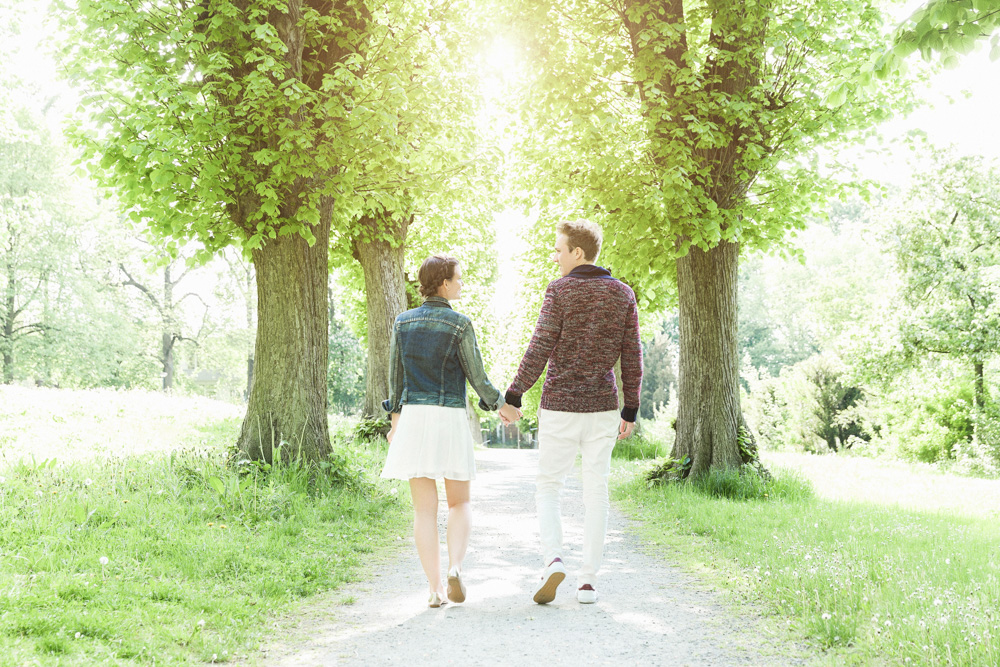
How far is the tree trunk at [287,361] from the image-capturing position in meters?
8.60

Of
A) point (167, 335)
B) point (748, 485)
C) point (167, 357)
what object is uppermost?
point (167, 335)

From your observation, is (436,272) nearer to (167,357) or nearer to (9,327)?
(9,327)

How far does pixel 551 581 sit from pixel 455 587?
2.10 feet

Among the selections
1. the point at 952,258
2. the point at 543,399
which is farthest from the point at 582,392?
the point at 952,258

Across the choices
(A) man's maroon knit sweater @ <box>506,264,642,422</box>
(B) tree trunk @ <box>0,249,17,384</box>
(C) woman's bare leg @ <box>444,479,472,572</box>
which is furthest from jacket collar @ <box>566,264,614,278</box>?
(B) tree trunk @ <box>0,249,17,384</box>

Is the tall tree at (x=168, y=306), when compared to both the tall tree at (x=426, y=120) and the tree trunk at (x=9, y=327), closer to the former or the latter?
the tree trunk at (x=9, y=327)

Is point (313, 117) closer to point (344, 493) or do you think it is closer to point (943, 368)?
point (344, 493)

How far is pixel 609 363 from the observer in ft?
16.6

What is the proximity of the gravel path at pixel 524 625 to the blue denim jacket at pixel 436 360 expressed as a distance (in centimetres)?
138

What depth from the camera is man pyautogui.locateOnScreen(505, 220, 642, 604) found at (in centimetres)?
501

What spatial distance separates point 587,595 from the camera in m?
5.07

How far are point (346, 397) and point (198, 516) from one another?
41449mm

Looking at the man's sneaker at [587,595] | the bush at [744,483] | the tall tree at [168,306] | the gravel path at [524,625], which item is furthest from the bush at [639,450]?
the tall tree at [168,306]

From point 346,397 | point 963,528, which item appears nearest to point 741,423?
point 963,528
